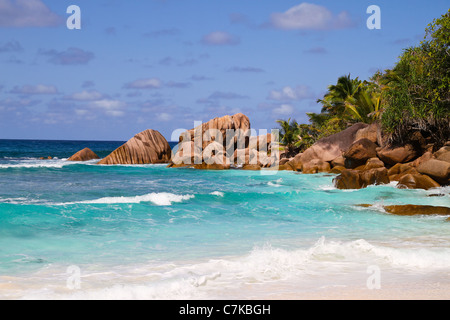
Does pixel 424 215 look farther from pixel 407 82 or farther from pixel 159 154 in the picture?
pixel 159 154

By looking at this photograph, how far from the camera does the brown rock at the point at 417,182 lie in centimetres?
1853

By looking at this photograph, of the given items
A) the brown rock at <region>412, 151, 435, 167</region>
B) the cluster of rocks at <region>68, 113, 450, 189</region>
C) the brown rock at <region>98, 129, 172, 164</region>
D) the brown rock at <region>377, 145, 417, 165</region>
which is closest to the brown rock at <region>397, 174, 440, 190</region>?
the cluster of rocks at <region>68, 113, 450, 189</region>

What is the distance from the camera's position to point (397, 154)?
24.0 meters

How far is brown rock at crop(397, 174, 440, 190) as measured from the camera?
1853 centimetres

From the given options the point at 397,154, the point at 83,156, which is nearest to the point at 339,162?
the point at 397,154

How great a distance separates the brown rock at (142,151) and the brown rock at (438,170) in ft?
94.2

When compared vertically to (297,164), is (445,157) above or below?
above

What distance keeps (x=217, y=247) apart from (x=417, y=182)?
43.7ft

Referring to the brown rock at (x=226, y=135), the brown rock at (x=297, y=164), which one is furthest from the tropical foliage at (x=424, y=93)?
the brown rock at (x=226, y=135)

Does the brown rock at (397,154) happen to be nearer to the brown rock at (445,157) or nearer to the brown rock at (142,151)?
the brown rock at (445,157)

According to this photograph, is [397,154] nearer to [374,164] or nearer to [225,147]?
[374,164]
